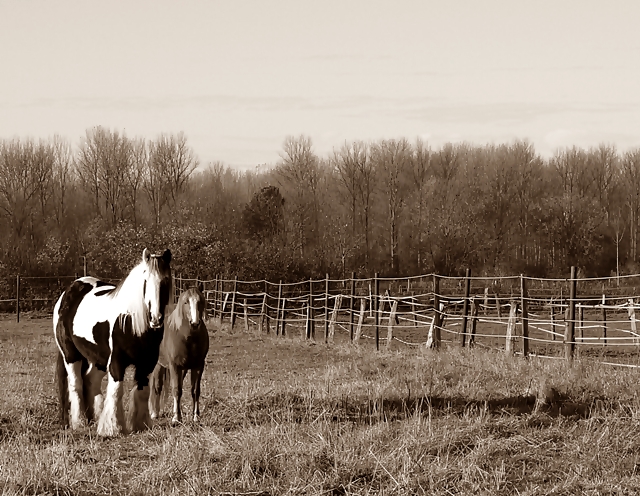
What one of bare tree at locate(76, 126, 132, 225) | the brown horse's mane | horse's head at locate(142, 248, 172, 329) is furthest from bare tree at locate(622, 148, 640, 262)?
horse's head at locate(142, 248, 172, 329)

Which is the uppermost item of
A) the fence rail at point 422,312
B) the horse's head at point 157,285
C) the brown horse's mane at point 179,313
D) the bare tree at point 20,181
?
the bare tree at point 20,181

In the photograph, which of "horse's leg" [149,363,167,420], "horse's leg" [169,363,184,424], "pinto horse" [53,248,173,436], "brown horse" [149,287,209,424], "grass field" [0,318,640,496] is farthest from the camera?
"horse's leg" [149,363,167,420]

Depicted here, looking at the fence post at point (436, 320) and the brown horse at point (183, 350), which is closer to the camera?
the brown horse at point (183, 350)

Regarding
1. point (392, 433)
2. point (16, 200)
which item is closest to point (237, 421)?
point (392, 433)

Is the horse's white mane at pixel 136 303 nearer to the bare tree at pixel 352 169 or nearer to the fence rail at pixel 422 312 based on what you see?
the fence rail at pixel 422 312

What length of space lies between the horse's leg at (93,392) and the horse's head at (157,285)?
1.27 meters

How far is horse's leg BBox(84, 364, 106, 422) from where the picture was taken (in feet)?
24.2

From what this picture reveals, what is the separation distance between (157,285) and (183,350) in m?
1.39

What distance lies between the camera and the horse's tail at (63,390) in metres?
7.49

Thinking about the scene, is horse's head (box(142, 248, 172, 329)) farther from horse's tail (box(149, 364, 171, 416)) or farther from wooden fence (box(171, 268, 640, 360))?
wooden fence (box(171, 268, 640, 360))

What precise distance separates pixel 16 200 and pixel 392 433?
137ft

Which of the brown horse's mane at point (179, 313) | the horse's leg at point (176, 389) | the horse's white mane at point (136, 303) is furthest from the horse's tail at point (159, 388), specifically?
the horse's white mane at point (136, 303)

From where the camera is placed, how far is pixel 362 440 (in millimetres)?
5777

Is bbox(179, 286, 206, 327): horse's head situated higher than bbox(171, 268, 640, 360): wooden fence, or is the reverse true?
bbox(179, 286, 206, 327): horse's head
